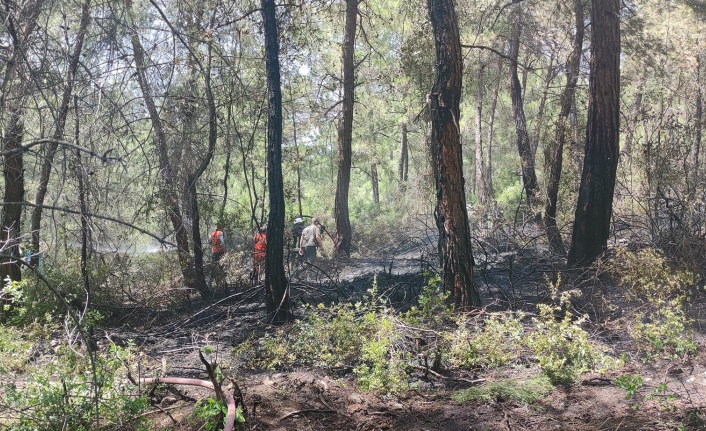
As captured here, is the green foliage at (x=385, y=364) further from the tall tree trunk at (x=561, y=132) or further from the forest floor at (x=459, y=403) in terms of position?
the tall tree trunk at (x=561, y=132)

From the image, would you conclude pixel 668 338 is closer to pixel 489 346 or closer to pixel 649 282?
pixel 489 346

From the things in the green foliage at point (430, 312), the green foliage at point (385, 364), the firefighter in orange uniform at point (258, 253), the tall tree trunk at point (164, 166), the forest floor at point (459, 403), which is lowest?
the forest floor at point (459, 403)

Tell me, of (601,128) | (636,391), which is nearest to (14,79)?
(636,391)

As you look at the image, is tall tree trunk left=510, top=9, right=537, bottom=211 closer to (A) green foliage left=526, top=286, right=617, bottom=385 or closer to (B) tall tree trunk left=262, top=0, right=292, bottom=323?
(B) tall tree trunk left=262, top=0, right=292, bottom=323

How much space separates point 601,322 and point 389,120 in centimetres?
2095

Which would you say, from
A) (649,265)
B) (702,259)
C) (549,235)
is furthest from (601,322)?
(549,235)

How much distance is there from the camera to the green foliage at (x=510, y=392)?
16.3 ft

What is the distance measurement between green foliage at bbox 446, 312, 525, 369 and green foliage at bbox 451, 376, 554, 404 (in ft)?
1.92

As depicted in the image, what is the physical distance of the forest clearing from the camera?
485cm

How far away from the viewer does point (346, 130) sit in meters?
17.1

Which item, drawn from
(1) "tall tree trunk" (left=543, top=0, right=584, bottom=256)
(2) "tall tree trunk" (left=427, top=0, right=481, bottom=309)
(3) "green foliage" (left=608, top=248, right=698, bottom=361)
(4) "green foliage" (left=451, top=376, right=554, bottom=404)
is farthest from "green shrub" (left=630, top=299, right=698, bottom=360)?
(1) "tall tree trunk" (left=543, top=0, right=584, bottom=256)

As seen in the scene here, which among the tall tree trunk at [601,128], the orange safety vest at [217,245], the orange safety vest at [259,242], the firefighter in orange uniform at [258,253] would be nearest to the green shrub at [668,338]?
the tall tree trunk at [601,128]

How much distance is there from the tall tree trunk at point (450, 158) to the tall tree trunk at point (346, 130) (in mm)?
7928

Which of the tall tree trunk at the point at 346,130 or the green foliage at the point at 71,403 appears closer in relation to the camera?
the green foliage at the point at 71,403
